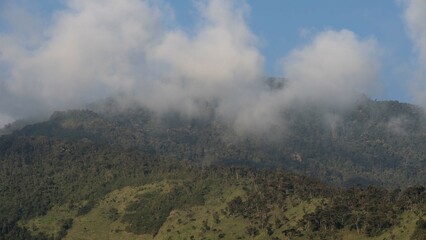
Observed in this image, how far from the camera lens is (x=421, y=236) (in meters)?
189

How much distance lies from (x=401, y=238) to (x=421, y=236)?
11.4 m

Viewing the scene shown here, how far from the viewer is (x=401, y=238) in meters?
200
